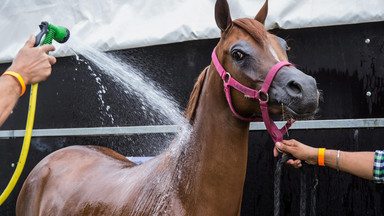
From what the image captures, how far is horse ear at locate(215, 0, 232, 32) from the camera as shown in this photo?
2285 millimetres

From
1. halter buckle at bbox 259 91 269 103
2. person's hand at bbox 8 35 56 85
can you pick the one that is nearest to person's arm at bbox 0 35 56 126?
person's hand at bbox 8 35 56 85

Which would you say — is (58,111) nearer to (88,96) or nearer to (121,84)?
(88,96)

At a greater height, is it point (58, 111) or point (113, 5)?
point (113, 5)

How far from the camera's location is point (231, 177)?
2174mm

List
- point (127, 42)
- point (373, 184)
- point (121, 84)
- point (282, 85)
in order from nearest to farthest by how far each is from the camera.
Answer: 1. point (282, 85)
2. point (373, 184)
3. point (127, 42)
4. point (121, 84)

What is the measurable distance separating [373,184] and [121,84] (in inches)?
87.8

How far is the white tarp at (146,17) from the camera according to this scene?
286 cm

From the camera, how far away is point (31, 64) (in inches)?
69.0

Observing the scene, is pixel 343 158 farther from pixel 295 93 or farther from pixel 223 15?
pixel 223 15

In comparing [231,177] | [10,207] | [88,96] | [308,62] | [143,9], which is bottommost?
[10,207]

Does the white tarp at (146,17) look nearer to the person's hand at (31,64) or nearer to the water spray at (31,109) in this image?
the water spray at (31,109)

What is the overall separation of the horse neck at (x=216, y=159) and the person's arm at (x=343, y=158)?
0.31m

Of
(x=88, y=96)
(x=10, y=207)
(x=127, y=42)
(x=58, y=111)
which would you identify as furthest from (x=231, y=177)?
(x=10, y=207)

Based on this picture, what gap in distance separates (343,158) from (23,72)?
1796 mm
